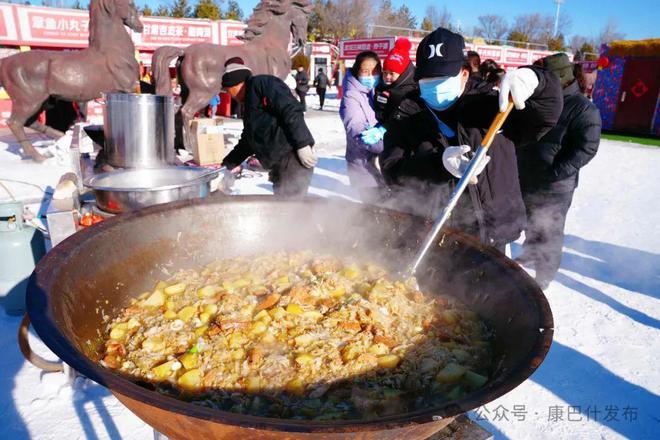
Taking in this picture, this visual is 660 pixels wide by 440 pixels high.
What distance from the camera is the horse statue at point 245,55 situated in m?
9.30

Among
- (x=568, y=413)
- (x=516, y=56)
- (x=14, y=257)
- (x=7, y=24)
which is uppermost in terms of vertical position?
(x=516, y=56)

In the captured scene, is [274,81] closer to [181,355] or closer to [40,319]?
[181,355]

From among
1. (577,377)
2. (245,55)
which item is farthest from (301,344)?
(245,55)

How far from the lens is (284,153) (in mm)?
4266

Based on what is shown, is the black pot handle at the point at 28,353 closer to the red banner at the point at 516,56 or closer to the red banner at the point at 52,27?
the red banner at the point at 52,27

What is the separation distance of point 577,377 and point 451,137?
85.8 inches

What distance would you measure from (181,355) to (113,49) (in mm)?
8961

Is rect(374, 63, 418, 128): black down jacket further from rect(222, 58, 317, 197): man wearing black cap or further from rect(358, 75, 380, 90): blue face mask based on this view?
rect(222, 58, 317, 197): man wearing black cap

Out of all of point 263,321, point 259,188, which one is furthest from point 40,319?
point 259,188

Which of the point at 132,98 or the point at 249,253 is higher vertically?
the point at 132,98

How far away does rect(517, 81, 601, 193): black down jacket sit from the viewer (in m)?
4.06

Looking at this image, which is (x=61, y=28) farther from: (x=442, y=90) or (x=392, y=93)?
(x=442, y=90)

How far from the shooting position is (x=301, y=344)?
1.94m

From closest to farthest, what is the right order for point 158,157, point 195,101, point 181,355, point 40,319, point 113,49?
point 40,319, point 181,355, point 158,157, point 113,49, point 195,101
